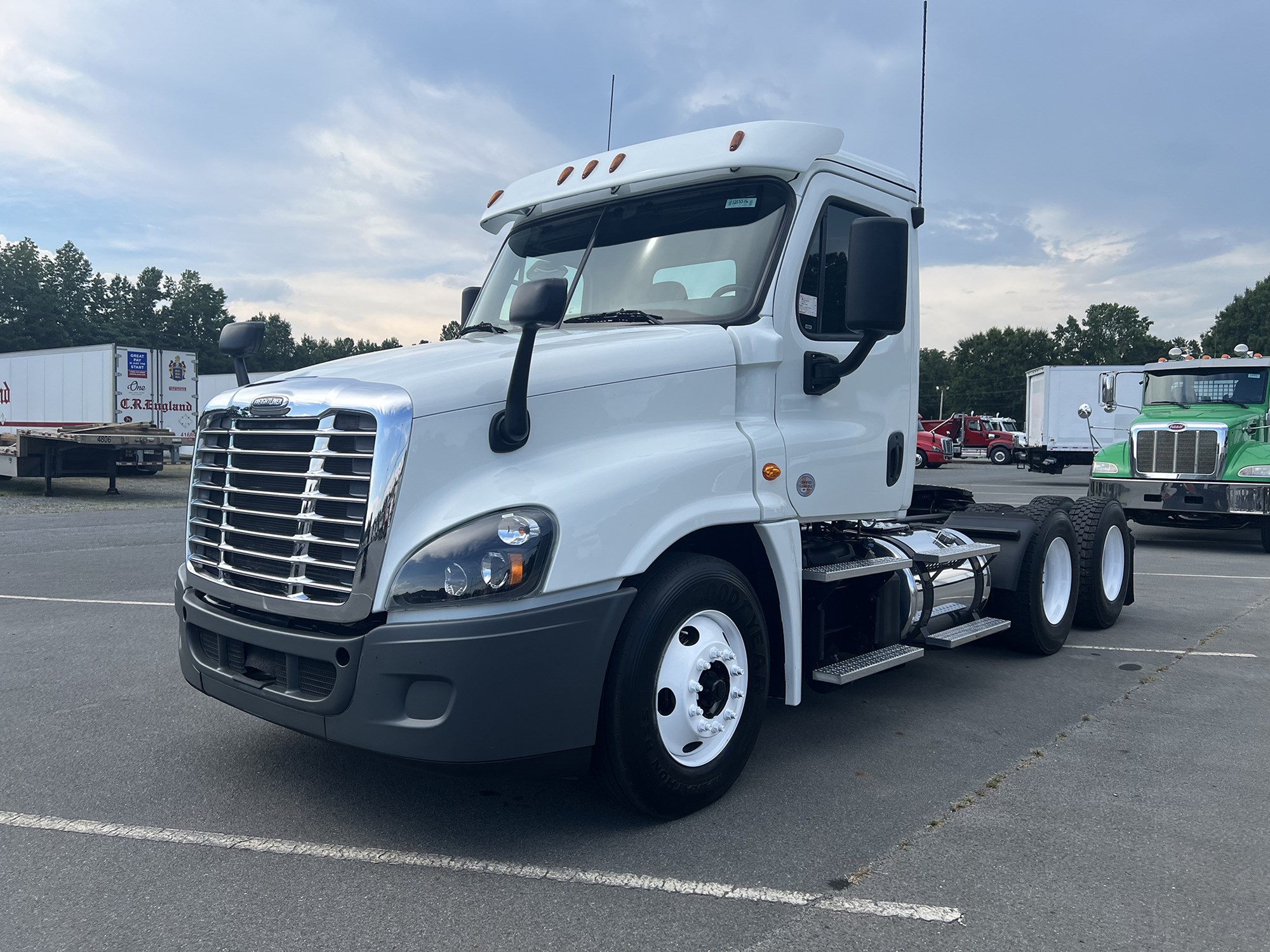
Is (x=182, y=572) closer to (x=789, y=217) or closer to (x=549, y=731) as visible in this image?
(x=549, y=731)

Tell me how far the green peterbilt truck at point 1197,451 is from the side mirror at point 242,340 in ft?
38.0

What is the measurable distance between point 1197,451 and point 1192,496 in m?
0.68

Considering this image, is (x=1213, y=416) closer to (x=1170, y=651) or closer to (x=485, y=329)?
(x=1170, y=651)

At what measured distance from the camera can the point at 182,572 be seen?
4074 mm

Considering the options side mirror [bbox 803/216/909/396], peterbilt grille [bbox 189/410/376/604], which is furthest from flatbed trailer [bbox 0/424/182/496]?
side mirror [bbox 803/216/909/396]

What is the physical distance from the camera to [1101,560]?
744 cm

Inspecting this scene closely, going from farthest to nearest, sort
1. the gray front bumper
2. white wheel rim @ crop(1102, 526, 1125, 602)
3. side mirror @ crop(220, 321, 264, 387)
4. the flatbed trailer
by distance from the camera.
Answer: the flatbed trailer
the gray front bumper
white wheel rim @ crop(1102, 526, 1125, 602)
side mirror @ crop(220, 321, 264, 387)

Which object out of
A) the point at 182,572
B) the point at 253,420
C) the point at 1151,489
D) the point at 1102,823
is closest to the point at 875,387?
the point at 1102,823

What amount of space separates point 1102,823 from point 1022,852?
19.4 inches

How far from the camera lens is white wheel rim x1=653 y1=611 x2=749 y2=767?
362 cm

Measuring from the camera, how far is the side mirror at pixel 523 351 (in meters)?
3.24

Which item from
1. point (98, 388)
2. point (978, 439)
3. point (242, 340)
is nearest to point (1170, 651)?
point (242, 340)

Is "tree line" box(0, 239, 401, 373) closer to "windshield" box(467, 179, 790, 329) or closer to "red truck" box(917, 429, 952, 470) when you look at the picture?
"red truck" box(917, 429, 952, 470)

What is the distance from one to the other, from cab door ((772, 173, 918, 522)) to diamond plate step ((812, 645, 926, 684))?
2.22 feet
